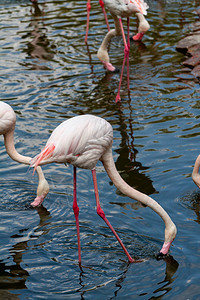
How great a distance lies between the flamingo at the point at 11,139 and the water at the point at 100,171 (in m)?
0.17

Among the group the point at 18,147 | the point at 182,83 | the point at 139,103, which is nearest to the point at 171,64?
the point at 182,83

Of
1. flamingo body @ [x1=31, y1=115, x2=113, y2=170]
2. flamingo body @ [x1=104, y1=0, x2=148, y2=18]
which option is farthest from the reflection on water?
flamingo body @ [x1=104, y1=0, x2=148, y2=18]

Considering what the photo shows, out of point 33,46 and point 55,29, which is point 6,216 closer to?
point 33,46

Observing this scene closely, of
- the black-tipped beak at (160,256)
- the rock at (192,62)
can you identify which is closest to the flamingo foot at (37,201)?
the black-tipped beak at (160,256)

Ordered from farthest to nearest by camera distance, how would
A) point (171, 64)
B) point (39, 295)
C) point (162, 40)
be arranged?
point (162, 40) < point (171, 64) < point (39, 295)

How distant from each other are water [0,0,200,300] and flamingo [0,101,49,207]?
0.57ft

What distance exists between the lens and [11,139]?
535cm

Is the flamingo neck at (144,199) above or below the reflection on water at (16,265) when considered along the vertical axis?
above

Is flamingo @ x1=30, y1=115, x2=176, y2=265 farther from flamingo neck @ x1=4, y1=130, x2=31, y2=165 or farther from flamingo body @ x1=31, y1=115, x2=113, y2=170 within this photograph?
flamingo neck @ x1=4, y1=130, x2=31, y2=165

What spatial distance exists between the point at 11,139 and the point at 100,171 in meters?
1.25

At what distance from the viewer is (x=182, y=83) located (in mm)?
→ 8359

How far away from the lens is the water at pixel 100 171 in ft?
14.2

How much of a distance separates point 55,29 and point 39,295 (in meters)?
8.15

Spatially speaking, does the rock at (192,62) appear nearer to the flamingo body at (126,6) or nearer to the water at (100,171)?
the water at (100,171)
